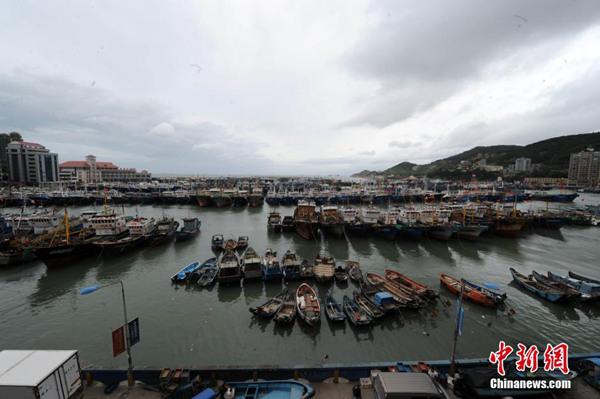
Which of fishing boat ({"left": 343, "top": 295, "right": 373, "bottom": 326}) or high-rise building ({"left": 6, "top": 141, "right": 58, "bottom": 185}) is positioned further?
high-rise building ({"left": 6, "top": 141, "right": 58, "bottom": 185})

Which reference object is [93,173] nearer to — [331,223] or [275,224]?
[275,224]

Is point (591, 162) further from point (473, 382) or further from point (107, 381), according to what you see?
point (107, 381)

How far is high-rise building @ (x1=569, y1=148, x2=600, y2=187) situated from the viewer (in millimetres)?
127188

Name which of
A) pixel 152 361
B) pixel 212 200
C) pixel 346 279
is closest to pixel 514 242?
pixel 346 279

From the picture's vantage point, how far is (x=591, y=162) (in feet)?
423

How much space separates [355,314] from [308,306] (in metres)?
2.78

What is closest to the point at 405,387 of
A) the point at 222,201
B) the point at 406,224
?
the point at 406,224

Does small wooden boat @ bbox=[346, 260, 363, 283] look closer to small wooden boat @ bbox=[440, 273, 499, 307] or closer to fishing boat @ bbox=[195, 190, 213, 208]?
small wooden boat @ bbox=[440, 273, 499, 307]

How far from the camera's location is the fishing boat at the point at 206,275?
60.4ft

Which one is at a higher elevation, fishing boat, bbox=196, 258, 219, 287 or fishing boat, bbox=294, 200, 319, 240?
fishing boat, bbox=294, 200, 319, 240

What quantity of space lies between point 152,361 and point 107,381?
3.91m

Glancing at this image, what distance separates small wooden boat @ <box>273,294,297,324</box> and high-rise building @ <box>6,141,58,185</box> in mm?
135516

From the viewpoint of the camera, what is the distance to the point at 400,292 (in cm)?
1614

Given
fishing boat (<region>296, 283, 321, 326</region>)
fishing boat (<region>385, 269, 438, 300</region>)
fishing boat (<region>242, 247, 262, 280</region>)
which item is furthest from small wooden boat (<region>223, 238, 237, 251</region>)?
fishing boat (<region>385, 269, 438, 300</region>)
